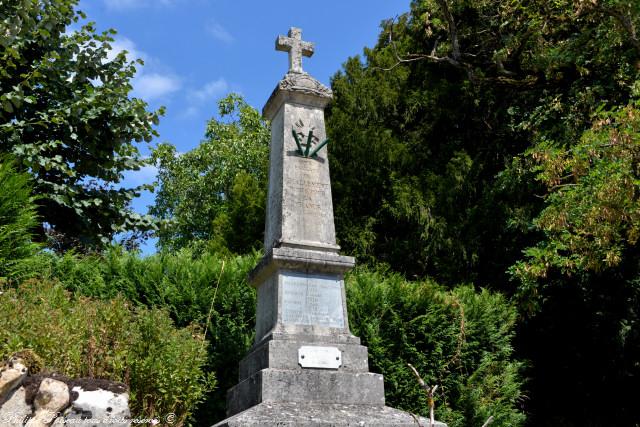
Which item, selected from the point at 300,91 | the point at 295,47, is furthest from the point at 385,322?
the point at 295,47

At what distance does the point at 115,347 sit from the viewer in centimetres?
572

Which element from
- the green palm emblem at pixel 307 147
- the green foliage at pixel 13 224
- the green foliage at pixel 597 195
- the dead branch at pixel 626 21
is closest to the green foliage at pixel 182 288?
the green foliage at pixel 13 224

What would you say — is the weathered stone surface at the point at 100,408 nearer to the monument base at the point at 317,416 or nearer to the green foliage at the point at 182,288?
the monument base at the point at 317,416

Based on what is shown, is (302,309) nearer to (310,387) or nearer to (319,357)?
(319,357)

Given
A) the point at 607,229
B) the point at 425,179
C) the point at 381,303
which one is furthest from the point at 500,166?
the point at 381,303

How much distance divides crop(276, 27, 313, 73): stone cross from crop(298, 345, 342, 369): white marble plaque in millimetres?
3558

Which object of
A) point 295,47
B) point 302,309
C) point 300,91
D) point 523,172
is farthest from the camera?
point 523,172

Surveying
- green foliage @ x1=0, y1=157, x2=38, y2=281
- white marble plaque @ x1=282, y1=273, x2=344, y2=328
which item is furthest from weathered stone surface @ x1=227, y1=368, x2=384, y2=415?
green foliage @ x1=0, y1=157, x2=38, y2=281

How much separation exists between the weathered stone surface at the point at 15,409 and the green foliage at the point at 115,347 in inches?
25.1

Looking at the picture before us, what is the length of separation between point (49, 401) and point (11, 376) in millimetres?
338

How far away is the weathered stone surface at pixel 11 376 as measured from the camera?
4.37 meters

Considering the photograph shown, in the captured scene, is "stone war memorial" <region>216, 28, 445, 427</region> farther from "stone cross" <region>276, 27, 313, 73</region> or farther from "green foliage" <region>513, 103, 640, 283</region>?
"green foliage" <region>513, 103, 640, 283</region>

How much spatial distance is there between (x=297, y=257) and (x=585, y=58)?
887 centimetres

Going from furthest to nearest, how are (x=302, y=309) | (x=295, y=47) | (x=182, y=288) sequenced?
(x=182, y=288), (x=295, y=47), (x=302, y=309)
